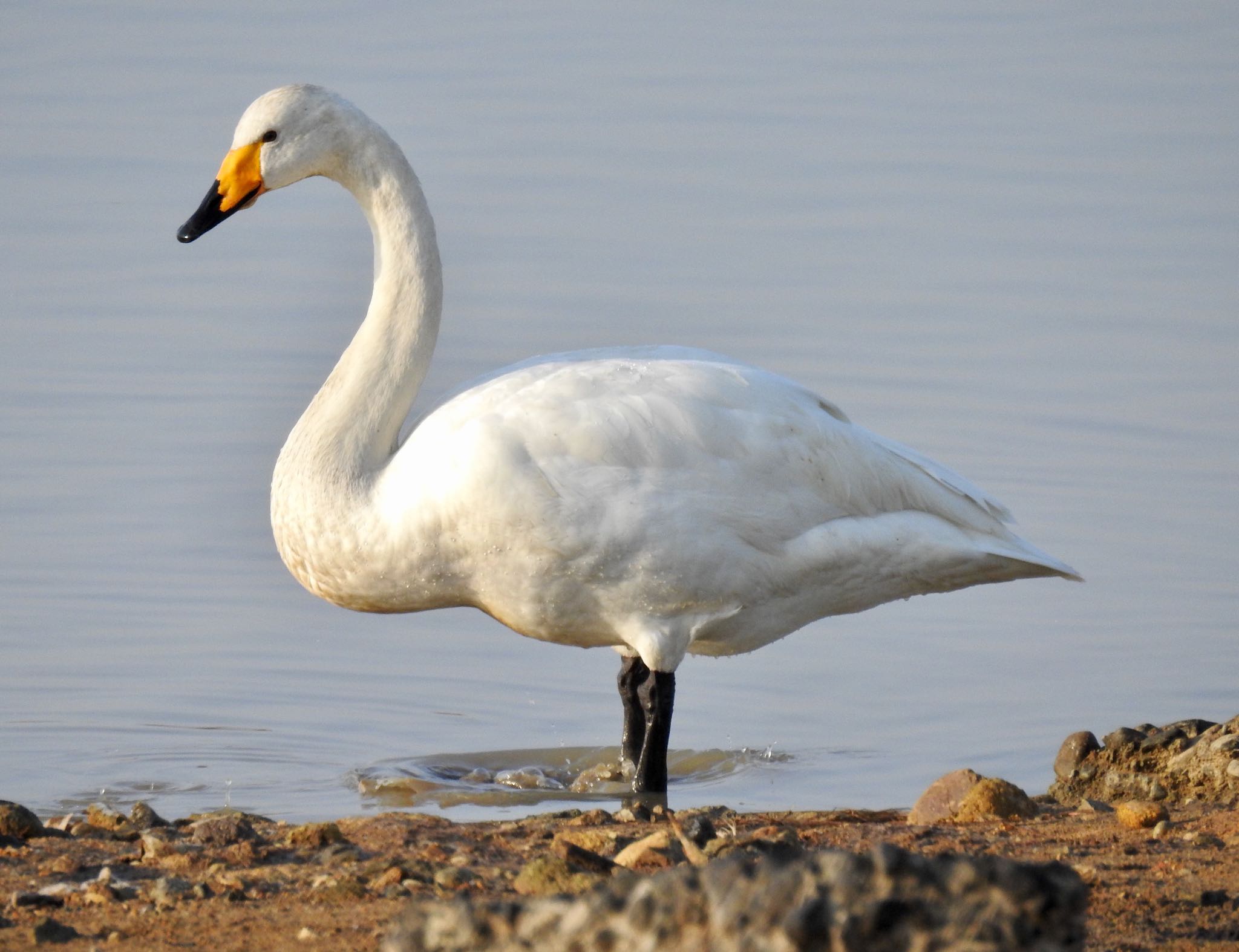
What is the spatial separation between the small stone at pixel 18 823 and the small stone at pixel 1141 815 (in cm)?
299

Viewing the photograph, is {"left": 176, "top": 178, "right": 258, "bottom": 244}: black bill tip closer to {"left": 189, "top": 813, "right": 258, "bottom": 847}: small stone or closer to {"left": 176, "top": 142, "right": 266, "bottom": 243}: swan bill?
{"left": 176, "top": 142, "right": 266, "bottom": 243}: swan bill

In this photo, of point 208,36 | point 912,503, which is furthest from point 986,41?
point 912,503

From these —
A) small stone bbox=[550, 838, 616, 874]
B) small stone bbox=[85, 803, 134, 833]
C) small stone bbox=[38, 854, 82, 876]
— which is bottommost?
small stone bbox=[38, 854, 82, 876]

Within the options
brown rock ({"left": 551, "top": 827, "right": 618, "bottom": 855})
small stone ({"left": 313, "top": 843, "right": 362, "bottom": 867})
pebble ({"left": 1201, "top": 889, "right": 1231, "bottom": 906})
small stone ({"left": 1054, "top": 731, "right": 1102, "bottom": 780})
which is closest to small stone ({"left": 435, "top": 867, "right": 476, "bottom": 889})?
small stone ({"left": 313, "top": 843, "right": 362, "bottom": 867})

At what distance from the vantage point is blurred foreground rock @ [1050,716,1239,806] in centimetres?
635

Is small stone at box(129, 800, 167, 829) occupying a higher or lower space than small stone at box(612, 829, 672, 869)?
lower

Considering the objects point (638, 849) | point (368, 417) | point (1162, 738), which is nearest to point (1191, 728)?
point (1162, 738)

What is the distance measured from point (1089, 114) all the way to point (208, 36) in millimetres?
8047

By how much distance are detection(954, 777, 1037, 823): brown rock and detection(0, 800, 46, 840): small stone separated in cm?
261

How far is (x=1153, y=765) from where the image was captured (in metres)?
6.55

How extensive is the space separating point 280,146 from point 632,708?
235 cm

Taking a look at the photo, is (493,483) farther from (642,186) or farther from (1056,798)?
(642,186)

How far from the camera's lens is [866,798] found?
6.95m

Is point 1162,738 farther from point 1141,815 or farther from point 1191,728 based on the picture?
point 1141,815
